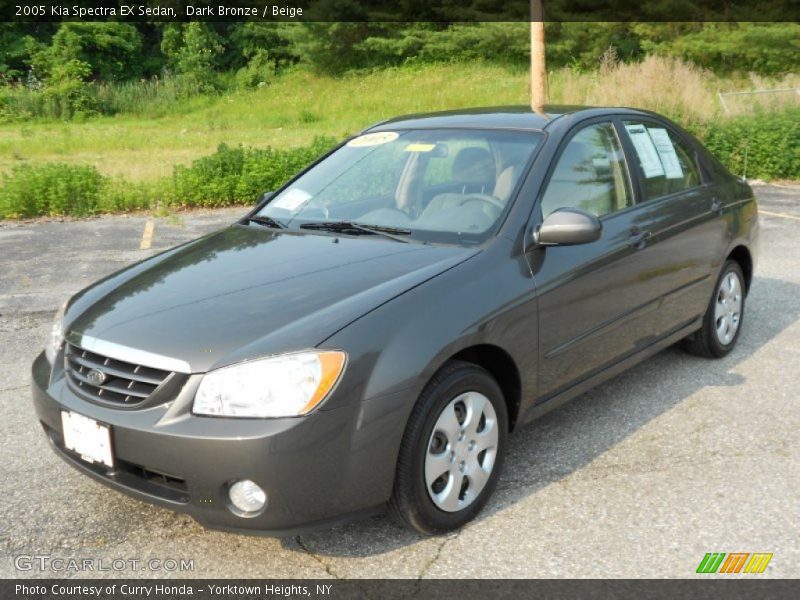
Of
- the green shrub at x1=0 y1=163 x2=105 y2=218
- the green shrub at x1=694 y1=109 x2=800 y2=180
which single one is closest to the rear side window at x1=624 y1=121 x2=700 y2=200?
the green shrub at x1=0 y1=163 x2=105 y2=218

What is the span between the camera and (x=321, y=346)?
279cm

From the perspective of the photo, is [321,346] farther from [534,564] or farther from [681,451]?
[681,451]

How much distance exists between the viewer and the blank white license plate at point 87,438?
2.90 meters

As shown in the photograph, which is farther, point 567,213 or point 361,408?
point 567,213

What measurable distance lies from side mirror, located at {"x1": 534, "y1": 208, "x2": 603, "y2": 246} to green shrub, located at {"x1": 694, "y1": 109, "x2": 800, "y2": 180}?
37.4 feet

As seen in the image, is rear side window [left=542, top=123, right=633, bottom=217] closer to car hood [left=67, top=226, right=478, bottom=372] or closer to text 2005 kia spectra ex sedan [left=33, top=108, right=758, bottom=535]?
text 2005 kia spectra ex sedan [left=33, top=108, right=758, bottom=535]

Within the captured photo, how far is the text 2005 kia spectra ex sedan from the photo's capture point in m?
2.75

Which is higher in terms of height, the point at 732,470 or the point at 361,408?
the point at 361,408

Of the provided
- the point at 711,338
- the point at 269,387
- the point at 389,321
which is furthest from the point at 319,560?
the point at 711,338

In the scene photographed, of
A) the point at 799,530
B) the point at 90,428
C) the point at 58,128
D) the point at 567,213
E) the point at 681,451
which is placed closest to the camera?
the point at 90,428

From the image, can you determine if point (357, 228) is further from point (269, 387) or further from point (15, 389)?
point (15, 389)

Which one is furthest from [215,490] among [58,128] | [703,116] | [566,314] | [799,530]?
[58,128]

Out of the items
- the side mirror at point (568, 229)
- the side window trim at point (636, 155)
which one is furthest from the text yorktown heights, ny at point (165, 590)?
the side window trim at point (636, 155)

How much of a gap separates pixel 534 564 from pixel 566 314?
114 centimetres
